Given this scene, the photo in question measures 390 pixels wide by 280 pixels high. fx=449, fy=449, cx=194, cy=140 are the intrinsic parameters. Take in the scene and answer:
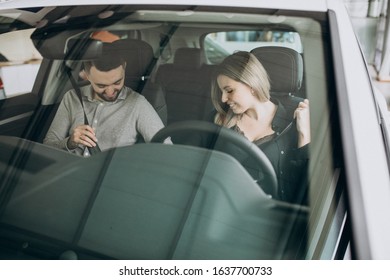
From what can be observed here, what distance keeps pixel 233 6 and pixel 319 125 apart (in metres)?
0.49

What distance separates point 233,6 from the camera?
1.43 meters

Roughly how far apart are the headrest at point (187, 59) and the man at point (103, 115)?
246mm

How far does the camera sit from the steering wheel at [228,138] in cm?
122

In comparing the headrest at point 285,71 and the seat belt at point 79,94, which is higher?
the headrest at point 285,71

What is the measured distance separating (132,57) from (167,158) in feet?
2.03

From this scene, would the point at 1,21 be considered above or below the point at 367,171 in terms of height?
above

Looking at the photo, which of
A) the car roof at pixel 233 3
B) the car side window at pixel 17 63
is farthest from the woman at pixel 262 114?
the car side window at pixel 17 63

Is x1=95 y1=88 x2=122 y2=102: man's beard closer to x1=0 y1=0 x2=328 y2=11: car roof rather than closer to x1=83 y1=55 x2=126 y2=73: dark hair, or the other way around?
x1=83 y1=55 x2=126 y2=73: dark hair

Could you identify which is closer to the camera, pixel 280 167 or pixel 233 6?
pixel 280 167

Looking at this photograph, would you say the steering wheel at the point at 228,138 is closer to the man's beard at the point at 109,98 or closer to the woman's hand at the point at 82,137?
the woman's hand at the point at 82,137

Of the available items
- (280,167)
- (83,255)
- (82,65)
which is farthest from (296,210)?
(82,65)

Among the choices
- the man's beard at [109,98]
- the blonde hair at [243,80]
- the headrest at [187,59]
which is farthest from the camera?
the headrest at [187,59]

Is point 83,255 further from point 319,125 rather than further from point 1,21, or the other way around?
point 1,21

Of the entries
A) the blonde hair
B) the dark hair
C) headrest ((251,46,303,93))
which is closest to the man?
the dark hair
